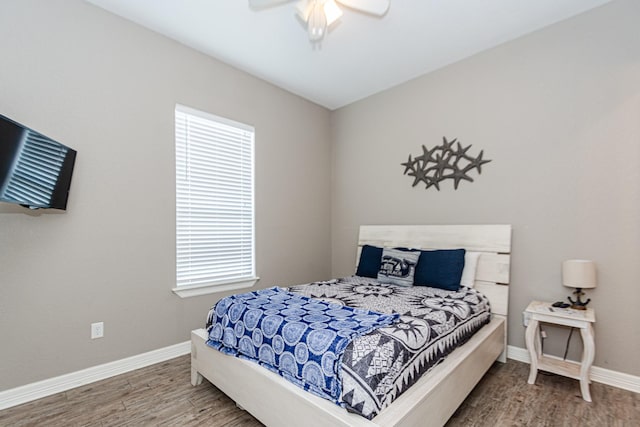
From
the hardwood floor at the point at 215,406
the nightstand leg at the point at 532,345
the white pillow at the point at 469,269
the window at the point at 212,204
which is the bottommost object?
the hardwood floor at the point at 215,406

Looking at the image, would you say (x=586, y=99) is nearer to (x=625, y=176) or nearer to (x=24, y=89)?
(x=625, y=176)

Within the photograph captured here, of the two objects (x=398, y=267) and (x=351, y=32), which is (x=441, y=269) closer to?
(x=398, y=267)

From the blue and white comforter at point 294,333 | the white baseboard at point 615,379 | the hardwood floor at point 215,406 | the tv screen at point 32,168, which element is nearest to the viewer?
the blue and white comforter at point 294,333

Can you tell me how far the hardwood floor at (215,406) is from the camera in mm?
1891

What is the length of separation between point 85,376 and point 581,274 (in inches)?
149

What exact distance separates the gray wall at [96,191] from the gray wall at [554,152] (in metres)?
2.36

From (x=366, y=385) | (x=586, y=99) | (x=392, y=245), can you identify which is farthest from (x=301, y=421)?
(x=586, y=99)

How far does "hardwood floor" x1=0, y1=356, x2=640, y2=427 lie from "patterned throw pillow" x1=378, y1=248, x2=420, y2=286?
3.25 ft

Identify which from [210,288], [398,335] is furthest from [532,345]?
[210,288]

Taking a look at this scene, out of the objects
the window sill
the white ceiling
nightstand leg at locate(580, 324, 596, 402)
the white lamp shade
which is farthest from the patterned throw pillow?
the white ceiling

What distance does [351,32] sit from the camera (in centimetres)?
275

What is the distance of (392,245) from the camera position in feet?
11.8

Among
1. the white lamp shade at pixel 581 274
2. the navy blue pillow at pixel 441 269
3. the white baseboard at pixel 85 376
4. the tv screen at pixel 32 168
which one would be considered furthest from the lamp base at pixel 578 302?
the tv screen at pixel 32 168

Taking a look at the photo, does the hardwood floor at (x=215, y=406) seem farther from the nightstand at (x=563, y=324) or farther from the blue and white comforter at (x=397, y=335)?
the blue and white comforter at (x=397, y=335)
